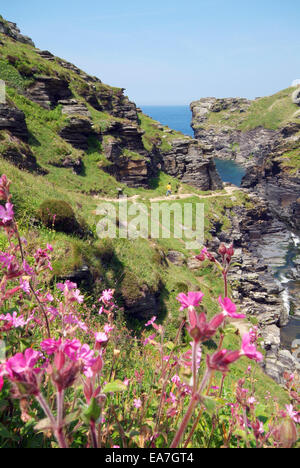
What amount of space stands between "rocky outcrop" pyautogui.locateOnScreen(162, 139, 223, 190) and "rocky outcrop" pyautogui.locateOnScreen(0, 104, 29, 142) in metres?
30.2

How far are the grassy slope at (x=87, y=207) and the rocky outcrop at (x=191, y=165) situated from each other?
8.25 ft

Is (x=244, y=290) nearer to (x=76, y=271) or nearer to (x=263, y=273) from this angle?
(x=263, y=273)

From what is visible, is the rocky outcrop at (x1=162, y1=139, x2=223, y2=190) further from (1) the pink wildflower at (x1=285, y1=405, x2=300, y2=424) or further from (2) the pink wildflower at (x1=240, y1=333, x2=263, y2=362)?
(2) the pink wildflower at (x1=240, y1=333, x2=263, y2=362)

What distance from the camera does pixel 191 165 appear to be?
2079 inches

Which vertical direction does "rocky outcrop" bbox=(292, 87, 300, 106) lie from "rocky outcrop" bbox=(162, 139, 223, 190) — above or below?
above

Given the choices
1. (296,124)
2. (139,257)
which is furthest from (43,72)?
(296,124)

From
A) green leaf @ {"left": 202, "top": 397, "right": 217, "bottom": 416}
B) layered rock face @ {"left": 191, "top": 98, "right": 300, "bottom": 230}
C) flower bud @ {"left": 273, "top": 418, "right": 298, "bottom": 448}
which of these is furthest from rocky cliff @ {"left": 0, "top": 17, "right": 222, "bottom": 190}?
flower bud @ {"left": 273, "top": 418, "right": 298, "bottom": 448}

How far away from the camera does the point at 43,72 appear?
36.0m

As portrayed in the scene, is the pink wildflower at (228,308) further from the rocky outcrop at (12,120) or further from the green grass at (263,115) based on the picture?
the green grass at (263,115)

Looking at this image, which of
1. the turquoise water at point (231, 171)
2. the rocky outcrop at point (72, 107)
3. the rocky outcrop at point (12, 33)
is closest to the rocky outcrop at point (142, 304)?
the rocky outcrop at point (72, 107)

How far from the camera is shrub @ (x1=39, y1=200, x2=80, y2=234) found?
11.5m

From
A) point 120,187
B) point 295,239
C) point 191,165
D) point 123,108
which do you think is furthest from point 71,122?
point 295,239

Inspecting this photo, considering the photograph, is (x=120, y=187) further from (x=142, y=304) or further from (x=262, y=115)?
(x=262, y=115)

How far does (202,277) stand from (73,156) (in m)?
20.0
